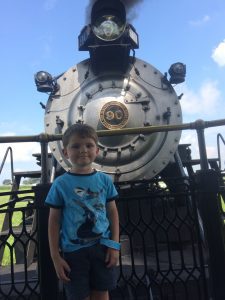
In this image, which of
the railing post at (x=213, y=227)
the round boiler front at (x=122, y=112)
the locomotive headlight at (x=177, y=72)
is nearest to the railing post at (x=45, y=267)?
the railing post at (x=213, y=227)

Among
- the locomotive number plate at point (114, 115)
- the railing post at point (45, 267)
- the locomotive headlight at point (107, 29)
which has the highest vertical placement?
the locomotive headlight at point (107, 29)

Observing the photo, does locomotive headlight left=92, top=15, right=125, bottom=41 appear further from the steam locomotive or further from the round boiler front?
the round boiler front

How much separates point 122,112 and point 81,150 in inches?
103

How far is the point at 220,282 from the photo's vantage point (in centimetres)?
262

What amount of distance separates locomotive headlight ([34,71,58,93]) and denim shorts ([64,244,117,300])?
329 cm

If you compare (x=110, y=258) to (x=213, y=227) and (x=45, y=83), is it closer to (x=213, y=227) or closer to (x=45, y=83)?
(x=213, y=227)

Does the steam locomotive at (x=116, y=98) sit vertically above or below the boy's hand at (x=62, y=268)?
above

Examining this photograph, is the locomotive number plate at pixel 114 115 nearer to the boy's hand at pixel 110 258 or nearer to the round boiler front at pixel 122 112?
the round boiler front at pixel 122 112

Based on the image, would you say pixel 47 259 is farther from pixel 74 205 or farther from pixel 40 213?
pixel 74 205

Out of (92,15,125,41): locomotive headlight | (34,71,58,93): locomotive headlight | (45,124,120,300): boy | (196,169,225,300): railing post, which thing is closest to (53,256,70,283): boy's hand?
(45,124,120,300): boy

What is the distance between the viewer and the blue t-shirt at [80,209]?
1986 mm

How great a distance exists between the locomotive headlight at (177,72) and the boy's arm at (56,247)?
11.4 feet

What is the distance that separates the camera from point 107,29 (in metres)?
4.87

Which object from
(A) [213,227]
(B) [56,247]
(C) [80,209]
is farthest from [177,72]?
(B) [56,247]
